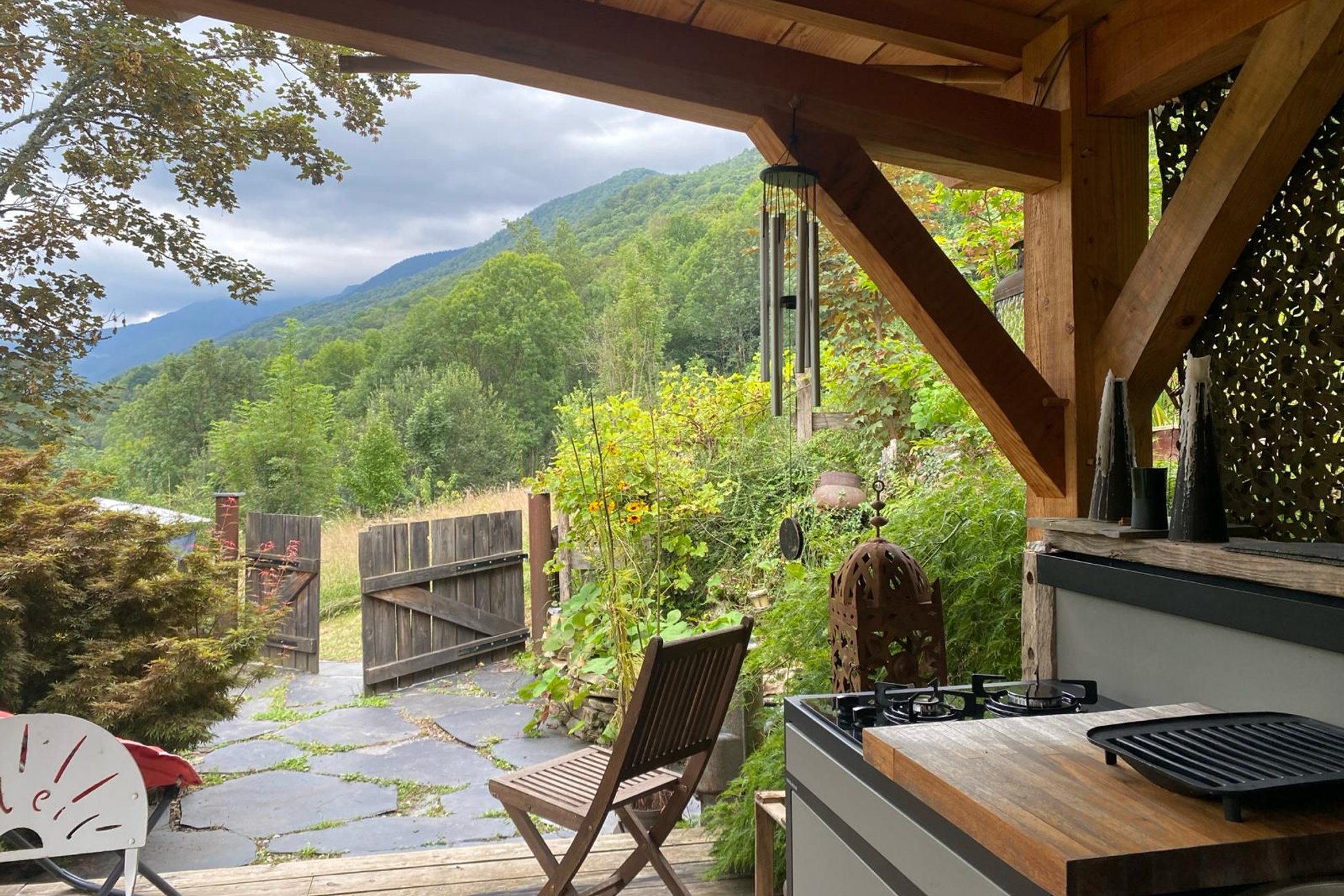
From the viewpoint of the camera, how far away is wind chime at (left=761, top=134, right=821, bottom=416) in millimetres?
1885

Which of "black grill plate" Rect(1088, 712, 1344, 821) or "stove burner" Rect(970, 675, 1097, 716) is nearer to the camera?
"black grill plate" Rect(1088, 712, 1344, 821)

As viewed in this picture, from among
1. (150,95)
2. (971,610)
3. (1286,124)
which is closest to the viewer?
(1286,124)

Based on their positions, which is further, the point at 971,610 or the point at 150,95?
the point at 150,95

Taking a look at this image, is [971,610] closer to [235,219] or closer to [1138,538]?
[1138,538]

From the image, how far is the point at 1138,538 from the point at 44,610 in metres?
4.18

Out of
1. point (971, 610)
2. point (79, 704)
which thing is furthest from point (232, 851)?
point (971, 610)

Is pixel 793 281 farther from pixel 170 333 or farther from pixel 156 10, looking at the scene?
pixel 170 333

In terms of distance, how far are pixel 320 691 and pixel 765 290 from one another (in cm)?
518

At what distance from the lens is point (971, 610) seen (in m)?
2.55

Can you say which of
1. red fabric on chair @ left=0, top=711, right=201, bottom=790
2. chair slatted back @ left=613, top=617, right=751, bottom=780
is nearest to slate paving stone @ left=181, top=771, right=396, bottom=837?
red fabric on chair @ left=0, top=711, right=201, bottom=790

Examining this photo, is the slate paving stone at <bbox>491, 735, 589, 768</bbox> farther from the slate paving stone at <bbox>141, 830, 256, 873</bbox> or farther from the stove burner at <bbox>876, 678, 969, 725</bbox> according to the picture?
the stove burner at <bbox>876, 678, 969, 725</bbox>

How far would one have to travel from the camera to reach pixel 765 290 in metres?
2.03

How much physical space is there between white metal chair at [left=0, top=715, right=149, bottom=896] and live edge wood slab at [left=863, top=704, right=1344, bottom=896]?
2.10m

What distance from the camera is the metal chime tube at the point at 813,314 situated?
1899 millimetres
